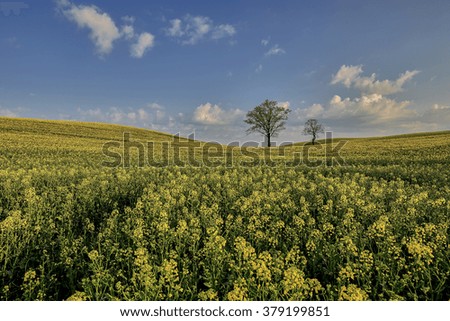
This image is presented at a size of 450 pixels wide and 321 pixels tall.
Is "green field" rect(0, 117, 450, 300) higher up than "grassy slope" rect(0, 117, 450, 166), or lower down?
lower down

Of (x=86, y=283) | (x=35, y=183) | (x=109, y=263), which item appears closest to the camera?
(x=86, y=283)

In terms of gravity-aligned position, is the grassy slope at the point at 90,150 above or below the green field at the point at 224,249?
above

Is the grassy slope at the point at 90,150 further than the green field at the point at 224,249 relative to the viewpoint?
Yes

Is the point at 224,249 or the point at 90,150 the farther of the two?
the point at 90,150

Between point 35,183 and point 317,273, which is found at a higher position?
point 35,183

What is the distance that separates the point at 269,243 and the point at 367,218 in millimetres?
3434

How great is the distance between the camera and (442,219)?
6832 mm

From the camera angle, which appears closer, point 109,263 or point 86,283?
point 86,283

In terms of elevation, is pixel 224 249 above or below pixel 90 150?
below

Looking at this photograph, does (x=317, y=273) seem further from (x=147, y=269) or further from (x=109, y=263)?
(x=109, y=263)

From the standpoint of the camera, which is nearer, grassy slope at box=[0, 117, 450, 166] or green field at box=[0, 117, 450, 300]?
green field at box=[0, 117, 450, 300]
